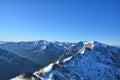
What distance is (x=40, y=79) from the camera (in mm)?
189750

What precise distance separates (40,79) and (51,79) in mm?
12151

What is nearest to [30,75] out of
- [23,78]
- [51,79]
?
[23,78]

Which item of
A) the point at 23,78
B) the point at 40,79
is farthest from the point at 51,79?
the point at 23,78

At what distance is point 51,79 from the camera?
198 meters

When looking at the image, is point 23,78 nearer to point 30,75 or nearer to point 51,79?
point 30,75

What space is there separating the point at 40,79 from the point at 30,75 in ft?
29.9

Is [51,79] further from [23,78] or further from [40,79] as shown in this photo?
[23,78]

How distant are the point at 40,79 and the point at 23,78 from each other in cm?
1445

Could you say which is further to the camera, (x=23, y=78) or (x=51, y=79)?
(x=51, y=79)

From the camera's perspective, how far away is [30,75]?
189125mm

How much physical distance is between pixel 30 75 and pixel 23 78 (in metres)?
6.68
